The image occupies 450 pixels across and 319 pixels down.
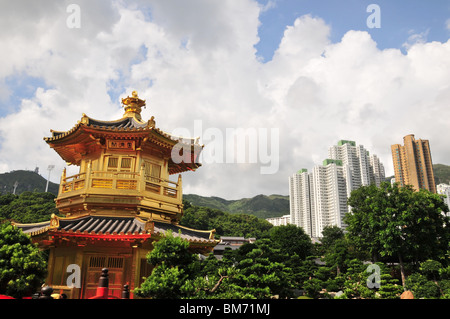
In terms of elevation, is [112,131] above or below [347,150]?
below

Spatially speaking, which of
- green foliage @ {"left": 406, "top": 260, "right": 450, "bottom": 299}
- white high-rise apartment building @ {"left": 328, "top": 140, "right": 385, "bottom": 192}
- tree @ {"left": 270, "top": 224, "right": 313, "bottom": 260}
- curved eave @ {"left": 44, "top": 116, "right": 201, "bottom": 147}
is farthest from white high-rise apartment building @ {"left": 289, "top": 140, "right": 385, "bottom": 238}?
curved eave @ {"left": 44, "top": 116, "right": 201, "bottom": 147}

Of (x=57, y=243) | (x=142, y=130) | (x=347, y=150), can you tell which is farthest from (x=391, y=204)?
(x=347, y=150)

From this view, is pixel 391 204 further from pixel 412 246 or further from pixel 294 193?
pixel 294 193

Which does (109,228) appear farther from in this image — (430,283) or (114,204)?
(430,283)

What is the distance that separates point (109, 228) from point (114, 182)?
2216mm

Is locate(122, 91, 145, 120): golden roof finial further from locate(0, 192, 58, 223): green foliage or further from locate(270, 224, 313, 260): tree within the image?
locate(0, 192, 58, 223): green foliage

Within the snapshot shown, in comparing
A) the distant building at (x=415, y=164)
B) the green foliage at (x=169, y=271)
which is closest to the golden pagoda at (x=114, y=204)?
the green foliage at (x=169, y=271)

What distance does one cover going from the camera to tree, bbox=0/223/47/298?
28.8ft

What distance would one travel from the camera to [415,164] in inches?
5472

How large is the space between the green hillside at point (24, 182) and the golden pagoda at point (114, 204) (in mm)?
153792

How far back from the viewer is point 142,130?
47.2ft
